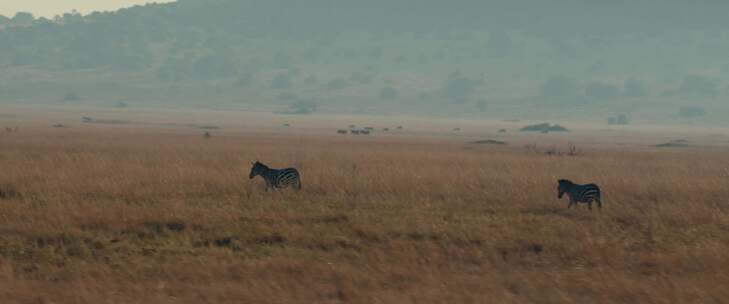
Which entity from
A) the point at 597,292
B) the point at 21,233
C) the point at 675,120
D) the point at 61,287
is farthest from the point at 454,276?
the point at 675,120

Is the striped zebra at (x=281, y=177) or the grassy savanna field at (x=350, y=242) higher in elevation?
the striped zebra at (x=281, y=177)

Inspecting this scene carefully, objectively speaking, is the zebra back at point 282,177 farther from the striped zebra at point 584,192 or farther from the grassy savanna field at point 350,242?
the striped zebra at point 584,192

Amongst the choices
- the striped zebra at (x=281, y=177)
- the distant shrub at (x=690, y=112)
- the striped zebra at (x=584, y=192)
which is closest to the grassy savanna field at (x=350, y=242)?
the striped zebra at (x=281, y=177)

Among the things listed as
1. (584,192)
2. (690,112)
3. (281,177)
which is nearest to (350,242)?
(584,192)

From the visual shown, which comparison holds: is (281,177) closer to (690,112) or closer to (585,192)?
(585,192)

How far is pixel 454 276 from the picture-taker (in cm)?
1252

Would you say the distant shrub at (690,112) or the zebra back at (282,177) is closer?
the zebra back at (282,177)

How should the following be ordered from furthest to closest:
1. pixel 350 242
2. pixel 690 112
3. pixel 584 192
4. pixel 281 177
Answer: pixel 690 112, pixel 281 177, pixel 584 192, pixel 350 242

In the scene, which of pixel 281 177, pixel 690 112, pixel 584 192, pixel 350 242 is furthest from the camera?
pixel 690 112

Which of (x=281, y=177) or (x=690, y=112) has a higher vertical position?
(x=690, y=112)

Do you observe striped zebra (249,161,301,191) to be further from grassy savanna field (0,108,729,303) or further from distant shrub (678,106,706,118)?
distant shrub (678,106,706,118)

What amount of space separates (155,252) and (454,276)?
173 inches

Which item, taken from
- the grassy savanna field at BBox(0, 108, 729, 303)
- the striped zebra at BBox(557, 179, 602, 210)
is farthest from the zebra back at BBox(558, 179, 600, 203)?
the grassy savanna field at BBox(0, 108, 729, 303)

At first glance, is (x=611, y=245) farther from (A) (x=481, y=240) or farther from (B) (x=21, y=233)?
(B) (x=21, y=233)
